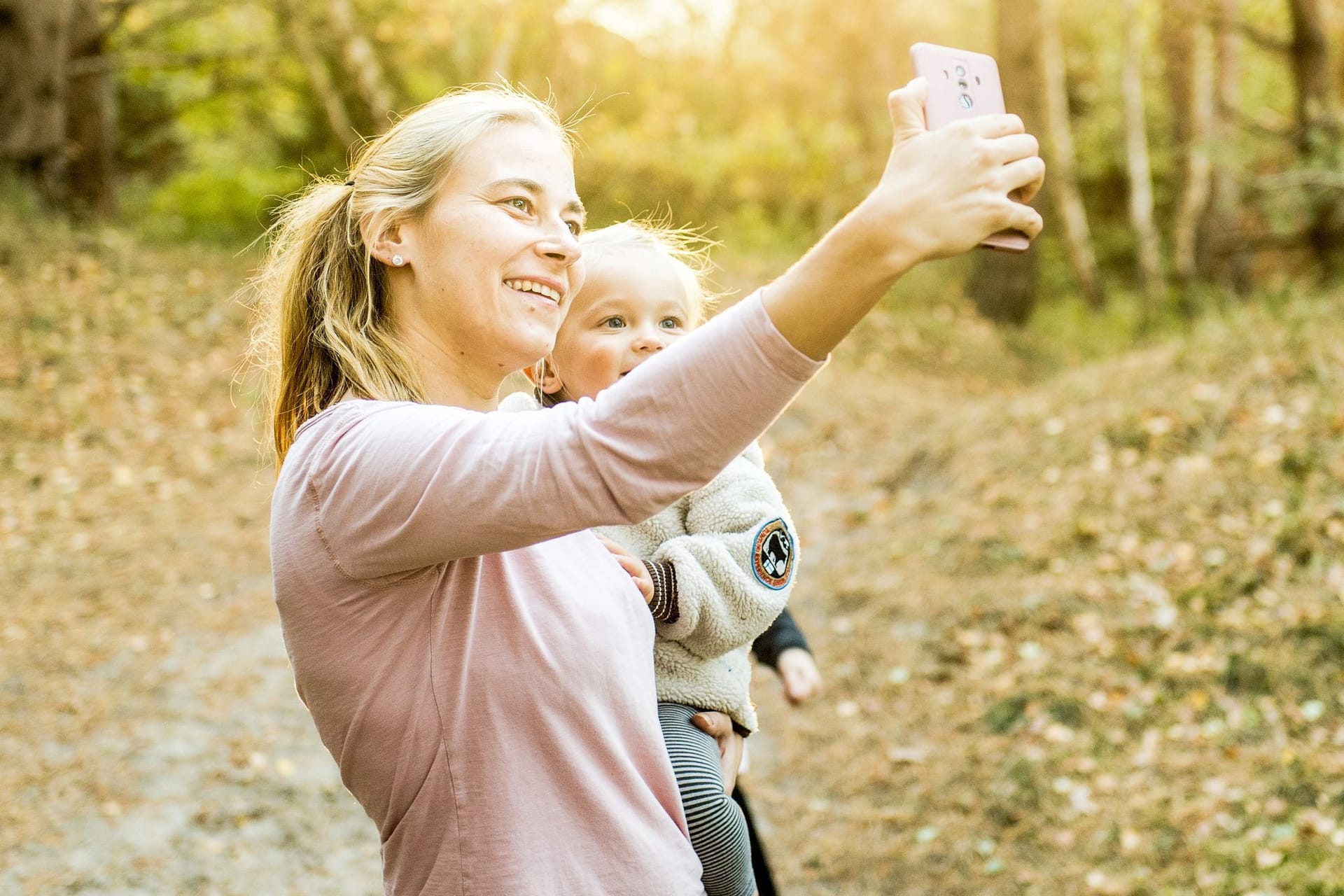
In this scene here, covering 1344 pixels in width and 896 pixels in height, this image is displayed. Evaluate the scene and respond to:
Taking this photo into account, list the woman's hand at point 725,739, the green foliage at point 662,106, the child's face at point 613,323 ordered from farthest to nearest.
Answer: the green foliage at point 662,106
the child's face at point 613,323
the woman's hand at point 725,739

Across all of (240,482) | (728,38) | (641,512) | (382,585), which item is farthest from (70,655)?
(728,38)

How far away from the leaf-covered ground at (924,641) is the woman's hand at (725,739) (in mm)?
1224

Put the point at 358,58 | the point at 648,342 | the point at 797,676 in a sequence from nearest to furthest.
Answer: the point at 648,342
the point at 797,676
the point at 358,58

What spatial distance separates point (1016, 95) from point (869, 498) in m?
5.52

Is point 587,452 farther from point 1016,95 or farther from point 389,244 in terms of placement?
point 1016,95

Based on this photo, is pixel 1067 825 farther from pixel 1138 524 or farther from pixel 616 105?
pixel 616 105

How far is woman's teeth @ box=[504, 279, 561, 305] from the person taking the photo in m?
1.62

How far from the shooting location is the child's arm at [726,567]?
201 cm

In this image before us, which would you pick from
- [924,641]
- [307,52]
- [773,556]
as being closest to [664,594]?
[773,556]

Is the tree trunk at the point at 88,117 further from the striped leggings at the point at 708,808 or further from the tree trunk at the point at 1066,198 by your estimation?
the striped leggings at the point at 708,808

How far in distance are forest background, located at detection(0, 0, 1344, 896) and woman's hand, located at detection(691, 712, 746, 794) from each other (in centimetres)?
121

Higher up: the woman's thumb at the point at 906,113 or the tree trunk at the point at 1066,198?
the woman's thumb at the point at 906,113

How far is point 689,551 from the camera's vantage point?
2.10 metres

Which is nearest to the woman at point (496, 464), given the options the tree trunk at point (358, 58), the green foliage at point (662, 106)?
the green foliage at point (662, 106)
